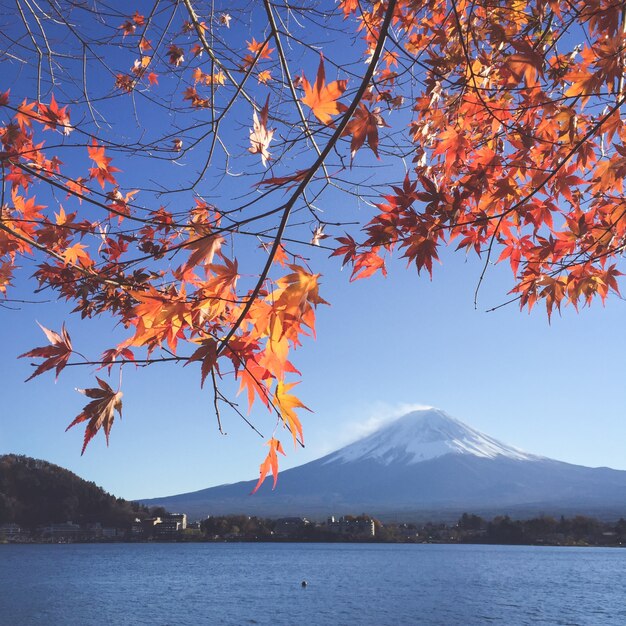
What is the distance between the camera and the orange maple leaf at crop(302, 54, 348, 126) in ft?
4.81

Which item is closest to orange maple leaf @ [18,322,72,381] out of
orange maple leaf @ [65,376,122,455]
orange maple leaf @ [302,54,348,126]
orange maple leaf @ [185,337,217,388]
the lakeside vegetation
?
orange maple leaf @ [65,376,122,455]

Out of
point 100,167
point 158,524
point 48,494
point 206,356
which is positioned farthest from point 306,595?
point 158,524

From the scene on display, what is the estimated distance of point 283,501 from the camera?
150375 mm

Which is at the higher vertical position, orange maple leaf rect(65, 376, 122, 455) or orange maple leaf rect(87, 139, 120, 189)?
orange maple leaf rect(87, 139, 120, 189)

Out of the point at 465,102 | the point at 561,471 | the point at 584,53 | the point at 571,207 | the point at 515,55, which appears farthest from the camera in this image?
the point at 561,471

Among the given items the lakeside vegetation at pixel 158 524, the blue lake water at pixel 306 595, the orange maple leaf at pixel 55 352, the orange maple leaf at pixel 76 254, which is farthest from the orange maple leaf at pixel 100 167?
the lakeside vegetation at pixel 158 524

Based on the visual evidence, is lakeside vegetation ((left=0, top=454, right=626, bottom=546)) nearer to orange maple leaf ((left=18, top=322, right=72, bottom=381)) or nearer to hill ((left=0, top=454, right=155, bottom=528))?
hill ((left=0, top=454, right=155, bottom=528))

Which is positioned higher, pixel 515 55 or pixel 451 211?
pixel 515 55

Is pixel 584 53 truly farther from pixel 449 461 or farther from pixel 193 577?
pixel 449 461

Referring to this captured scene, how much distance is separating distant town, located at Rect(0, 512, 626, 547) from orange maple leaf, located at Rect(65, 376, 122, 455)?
117051 millimetres

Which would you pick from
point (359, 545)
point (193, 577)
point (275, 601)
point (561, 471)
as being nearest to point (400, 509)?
point (359, 545)

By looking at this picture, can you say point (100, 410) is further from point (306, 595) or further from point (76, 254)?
point (306, 595)

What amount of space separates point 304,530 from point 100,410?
420 feet

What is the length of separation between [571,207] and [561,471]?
175 meters
